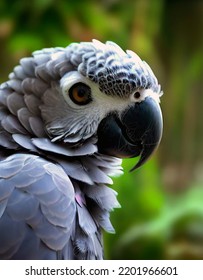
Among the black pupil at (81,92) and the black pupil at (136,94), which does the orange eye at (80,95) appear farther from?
the black pupil at (136,94)

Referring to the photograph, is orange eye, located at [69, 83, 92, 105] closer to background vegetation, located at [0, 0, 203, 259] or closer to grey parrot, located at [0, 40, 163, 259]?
grey parrot, located at [0, 40, 163, 259]

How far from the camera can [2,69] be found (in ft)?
10.4

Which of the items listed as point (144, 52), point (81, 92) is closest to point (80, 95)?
point (81, 92)

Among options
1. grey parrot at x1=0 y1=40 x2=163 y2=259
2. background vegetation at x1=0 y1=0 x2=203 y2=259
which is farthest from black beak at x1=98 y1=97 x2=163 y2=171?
background vegetation at x1=0 y1=0 x2=203 y2=259

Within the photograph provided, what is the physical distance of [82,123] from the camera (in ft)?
3.81

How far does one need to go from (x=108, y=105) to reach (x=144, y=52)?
2.00m

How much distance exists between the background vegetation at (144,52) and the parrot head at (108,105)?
3.81 ft

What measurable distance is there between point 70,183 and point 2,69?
7.31 feet

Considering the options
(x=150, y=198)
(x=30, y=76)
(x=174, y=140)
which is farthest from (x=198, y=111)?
(x=30, y=76)

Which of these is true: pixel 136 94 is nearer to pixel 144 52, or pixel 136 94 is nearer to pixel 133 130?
pixel 133 130

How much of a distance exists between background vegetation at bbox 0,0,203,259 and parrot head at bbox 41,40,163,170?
45.7 inches

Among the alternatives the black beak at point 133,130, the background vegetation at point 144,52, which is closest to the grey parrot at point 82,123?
the black beak at point 133,130

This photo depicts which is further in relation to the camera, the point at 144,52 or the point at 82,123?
the point at 144,52
